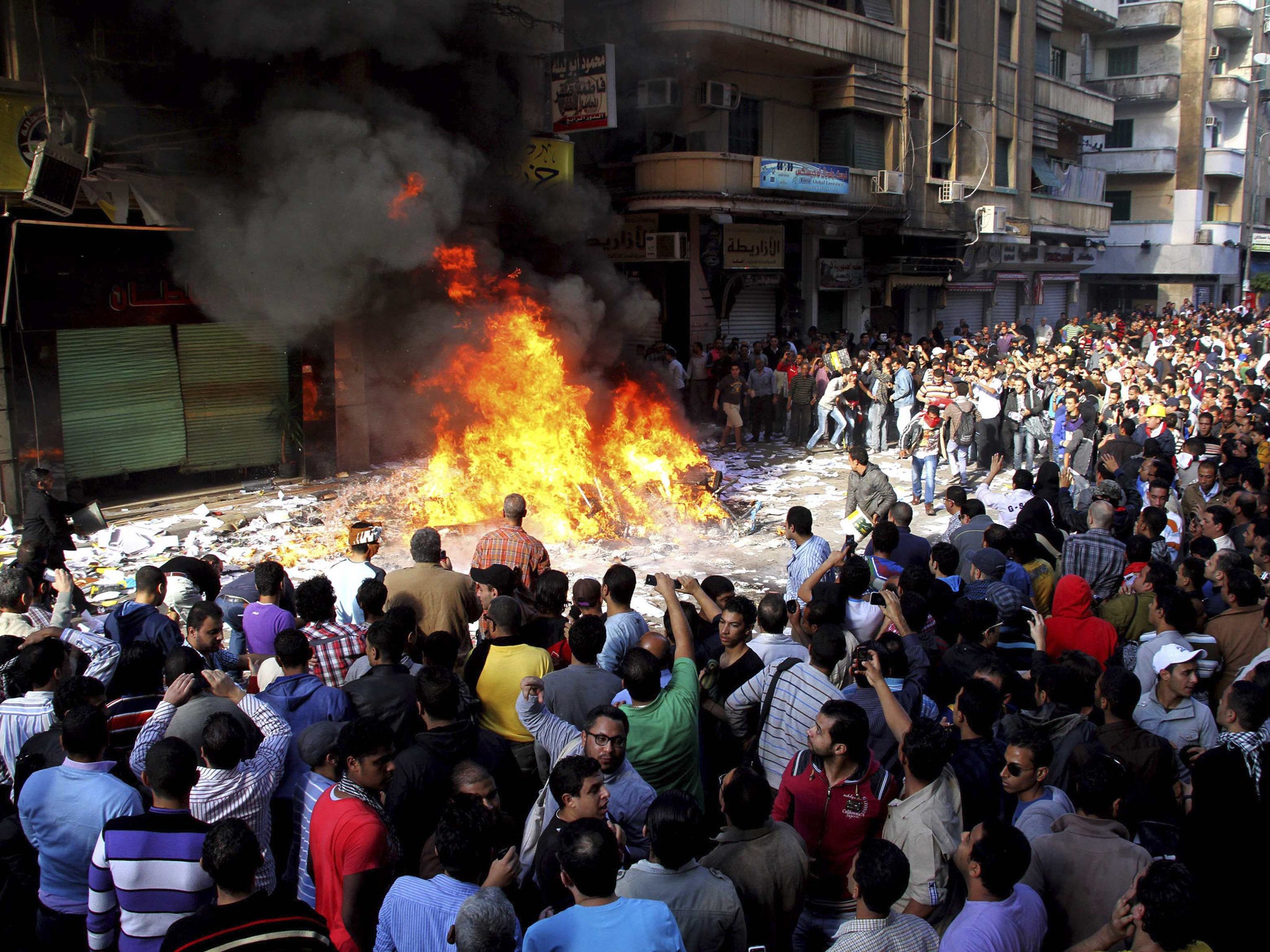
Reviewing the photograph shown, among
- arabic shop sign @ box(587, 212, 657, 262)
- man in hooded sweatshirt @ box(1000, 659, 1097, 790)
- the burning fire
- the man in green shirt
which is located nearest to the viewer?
the man in green shirt

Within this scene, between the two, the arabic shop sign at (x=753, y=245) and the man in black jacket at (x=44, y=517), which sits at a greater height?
the arabic shop sign at (x=753, y=245)

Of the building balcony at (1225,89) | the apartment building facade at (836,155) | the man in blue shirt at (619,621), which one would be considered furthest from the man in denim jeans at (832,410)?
the building balcony at (1225,89)

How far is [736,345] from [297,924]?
17.0 m

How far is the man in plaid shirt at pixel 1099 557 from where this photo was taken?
22.5ft

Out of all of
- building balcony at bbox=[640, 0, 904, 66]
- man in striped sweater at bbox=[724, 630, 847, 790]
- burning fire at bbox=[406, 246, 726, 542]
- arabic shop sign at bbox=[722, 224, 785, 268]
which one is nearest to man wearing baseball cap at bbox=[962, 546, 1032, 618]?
man in striped sweater at bbox=[724, 630, 847, 790]

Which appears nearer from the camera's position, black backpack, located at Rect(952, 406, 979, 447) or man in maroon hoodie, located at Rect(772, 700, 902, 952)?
man in maroon hoodie, located at Rect(772, 700, 902, 952)

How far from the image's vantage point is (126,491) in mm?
13070

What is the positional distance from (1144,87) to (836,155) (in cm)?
2374

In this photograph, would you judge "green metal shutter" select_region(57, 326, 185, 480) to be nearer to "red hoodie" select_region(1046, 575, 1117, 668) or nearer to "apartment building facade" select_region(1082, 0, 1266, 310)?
"red hoodie" select_region(1046, 575, 1117, 668)

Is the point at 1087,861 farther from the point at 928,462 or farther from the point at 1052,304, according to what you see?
the point at 1052,304

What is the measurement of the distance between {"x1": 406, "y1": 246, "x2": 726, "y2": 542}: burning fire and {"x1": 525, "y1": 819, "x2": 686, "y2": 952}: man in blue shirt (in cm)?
843

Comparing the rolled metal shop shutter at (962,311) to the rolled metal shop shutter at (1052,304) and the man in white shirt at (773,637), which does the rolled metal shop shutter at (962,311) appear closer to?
the rolled metal shop shutter at (1052,304)

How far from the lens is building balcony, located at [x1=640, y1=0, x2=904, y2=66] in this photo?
18.0 m

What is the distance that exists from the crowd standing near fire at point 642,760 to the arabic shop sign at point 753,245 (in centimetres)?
1535
